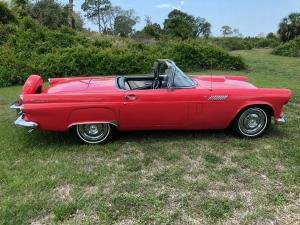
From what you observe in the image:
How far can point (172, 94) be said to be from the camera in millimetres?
6020

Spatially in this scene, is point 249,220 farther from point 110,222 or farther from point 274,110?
point 274,110

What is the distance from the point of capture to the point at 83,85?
20.5ft

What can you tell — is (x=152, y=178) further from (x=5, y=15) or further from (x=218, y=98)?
(x=5, y=15)

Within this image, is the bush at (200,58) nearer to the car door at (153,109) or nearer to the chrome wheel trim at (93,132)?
the car door at (153,109)

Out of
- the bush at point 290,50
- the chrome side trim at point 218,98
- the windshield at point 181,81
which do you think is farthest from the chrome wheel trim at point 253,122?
the bush at point 290,50

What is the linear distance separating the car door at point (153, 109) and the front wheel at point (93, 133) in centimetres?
22

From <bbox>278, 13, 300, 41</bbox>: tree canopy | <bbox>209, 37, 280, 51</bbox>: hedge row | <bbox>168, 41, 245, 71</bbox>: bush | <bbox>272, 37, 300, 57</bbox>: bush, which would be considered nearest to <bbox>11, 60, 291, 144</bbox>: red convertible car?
<bbox>168, 41, 245, 71</bbox>: bush

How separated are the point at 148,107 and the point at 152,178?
1.31 m

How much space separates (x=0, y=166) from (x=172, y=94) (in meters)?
2.53

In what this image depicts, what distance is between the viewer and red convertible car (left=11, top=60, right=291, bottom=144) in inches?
230

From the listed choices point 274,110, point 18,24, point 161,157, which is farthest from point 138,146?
point 18,24

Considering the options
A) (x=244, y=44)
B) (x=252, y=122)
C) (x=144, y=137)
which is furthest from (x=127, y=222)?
(x=244, y=44)

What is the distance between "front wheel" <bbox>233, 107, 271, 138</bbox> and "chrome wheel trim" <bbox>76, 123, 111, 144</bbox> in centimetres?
195

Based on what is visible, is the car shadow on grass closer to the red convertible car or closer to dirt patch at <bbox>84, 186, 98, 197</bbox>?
the red convertible car
